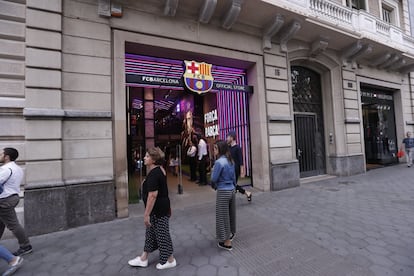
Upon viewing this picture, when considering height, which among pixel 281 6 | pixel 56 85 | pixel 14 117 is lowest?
pixel 14 117

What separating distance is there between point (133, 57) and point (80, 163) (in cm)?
338

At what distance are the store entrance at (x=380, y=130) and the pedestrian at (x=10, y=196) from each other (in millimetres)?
14677

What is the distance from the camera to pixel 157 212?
2768 mm

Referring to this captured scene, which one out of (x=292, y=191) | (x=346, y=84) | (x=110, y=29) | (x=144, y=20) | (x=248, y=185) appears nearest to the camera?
(x=110, y=29)

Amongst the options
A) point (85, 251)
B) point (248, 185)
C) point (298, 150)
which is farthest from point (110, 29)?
point (298, 150)

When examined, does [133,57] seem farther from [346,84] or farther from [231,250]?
[346,84]

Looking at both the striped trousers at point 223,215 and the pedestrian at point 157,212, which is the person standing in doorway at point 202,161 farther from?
the pedestrian at point 157,212

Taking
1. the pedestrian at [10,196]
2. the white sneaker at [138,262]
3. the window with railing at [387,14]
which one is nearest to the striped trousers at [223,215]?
the white sneaker at [138,262]

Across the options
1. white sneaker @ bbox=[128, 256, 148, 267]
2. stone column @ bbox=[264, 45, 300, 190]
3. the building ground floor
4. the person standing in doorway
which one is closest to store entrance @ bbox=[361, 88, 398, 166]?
the building ground floor

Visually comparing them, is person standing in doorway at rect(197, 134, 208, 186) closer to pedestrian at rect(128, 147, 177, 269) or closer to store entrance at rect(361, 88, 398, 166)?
pedestrian at rect(128, 147, 177, 269)

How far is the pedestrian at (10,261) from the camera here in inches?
108

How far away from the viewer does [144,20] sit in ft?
18.6

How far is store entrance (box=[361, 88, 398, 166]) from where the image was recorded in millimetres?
11875

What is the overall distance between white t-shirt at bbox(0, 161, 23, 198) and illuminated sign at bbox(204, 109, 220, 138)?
726 cm
